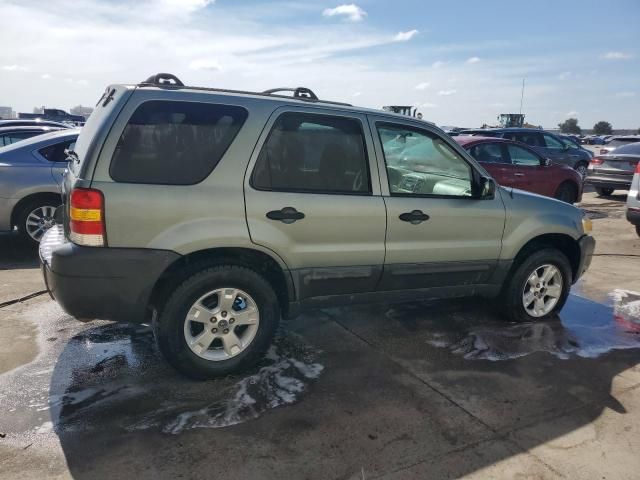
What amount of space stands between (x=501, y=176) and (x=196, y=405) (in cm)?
→ 765

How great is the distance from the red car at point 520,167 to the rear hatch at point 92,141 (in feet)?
23.2

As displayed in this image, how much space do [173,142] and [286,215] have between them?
84 cm

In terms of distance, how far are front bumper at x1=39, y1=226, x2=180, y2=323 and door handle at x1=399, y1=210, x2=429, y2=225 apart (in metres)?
1.66

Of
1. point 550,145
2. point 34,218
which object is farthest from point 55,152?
point 550,145

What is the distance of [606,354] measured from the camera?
4047mm

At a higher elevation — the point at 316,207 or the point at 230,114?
the point at 230,114

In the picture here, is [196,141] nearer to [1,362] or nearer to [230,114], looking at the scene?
[230,114]

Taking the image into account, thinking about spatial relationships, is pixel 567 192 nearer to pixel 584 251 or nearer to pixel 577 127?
pixel 584 251

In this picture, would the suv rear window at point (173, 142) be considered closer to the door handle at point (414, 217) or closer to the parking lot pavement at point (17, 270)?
the door handle at point (414, 217)

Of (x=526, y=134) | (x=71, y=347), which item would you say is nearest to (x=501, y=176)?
(x=526, y=134)

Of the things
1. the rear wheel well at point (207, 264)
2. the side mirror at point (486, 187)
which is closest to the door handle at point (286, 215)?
the rear wheel well at point (207, 264)

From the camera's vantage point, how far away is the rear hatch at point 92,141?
2925 millimetres

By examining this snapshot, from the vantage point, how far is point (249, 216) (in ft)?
10.6

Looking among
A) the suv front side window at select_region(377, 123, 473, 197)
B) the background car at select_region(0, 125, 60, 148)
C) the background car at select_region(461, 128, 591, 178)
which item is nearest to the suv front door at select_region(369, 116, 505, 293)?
the suv front side window at select_region(377, 123, 473, 197)
